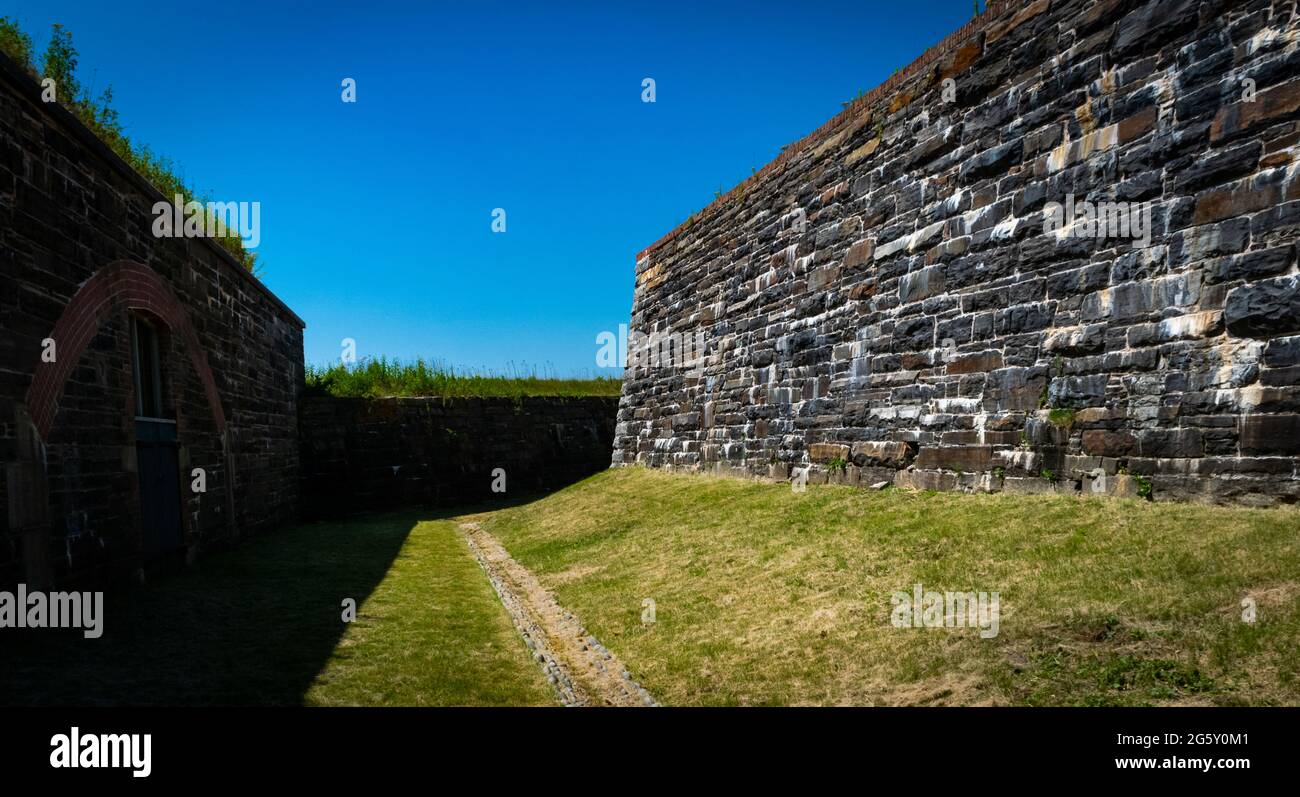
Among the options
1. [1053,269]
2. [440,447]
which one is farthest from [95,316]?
[440,447]

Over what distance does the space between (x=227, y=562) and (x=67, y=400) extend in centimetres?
399

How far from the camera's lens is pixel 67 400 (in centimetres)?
723

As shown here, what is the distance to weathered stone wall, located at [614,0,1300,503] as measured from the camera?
5613mm

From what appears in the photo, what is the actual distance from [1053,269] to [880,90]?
162 inches

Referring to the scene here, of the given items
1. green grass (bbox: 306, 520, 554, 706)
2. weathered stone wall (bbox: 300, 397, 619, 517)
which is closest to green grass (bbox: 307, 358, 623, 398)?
weathered stone wall (bbox: 300, 397, 619, 517)

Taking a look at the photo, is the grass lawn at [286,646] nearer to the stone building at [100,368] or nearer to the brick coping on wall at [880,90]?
the stone building at [100,368]

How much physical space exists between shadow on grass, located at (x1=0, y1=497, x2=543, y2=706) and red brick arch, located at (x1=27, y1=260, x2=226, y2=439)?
197 cm

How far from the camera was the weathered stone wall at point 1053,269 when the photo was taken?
5.61 meters

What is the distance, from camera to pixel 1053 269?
23.3 feet

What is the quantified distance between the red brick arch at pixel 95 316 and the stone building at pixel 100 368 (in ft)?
0.06

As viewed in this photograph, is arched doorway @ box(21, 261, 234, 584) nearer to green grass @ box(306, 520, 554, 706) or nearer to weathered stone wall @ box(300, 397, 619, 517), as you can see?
green grass @ box(306, 520, 554, 706)

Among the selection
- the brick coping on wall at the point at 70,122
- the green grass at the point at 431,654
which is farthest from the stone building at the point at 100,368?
the green grass at the point at 431,654

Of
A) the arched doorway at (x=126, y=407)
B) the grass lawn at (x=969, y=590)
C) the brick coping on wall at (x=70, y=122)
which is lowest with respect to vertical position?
the grass lawn at (x=969, y=590)

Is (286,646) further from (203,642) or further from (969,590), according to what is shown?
(969,590)
